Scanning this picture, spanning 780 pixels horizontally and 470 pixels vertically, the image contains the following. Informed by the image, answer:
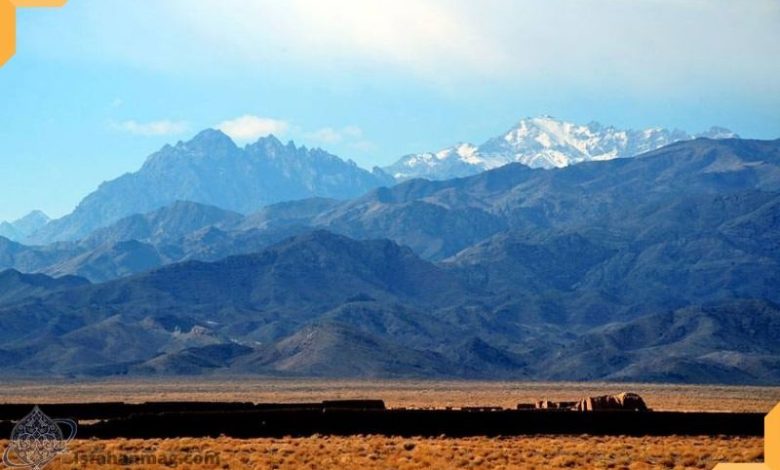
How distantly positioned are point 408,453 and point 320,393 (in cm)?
7301

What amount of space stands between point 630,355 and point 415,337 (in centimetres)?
4148

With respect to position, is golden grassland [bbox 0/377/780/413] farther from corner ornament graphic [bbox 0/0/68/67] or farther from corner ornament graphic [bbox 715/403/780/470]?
corner ornament graphic [bbox 0/0/68/67]

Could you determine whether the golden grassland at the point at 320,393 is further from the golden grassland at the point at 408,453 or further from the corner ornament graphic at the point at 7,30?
the corner ornament graphic at the point at 7,30

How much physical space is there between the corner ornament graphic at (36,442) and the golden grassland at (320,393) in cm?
4591

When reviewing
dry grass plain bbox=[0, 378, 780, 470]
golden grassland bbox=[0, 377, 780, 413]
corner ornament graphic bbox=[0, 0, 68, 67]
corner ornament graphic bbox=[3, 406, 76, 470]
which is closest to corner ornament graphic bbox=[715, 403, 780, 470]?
corner ornament graphic bbox=[0, 0, 68, 67]

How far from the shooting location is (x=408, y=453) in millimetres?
29547

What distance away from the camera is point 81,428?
32.9 metres

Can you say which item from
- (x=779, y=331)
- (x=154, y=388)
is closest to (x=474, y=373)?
(x=779, y=331)

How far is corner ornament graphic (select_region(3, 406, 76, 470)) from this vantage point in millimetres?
26719

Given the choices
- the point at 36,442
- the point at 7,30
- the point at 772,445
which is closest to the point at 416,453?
the point at 36,442

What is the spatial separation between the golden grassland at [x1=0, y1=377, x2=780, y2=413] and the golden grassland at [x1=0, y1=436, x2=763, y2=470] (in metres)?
45.8

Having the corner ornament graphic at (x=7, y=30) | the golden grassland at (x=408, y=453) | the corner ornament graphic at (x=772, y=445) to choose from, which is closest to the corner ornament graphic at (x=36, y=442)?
the golden grassland at (x=408, y=453)

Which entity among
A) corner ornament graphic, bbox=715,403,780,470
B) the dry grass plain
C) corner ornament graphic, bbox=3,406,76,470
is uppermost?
corner ornament graphic, bbox=715,403,780,470

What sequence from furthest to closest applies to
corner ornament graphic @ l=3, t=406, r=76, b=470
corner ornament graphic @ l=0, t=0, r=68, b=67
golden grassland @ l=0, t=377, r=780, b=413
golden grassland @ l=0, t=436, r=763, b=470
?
golden grassland @ l=0, t=377, r=780, b=413 < golden grassland @ l=0, t=436, r=763, b=470 < corner ornament graphic @ l=3, t=406, r=76, b=470 < corner ornament graphic @ l=0, t=0, r=68, b=67
